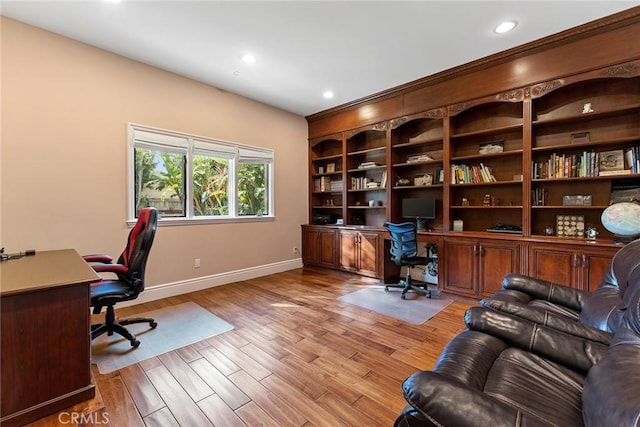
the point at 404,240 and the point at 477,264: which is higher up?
the point at 404,240

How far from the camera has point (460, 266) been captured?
11.2 feet

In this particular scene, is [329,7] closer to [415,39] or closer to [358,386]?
[415,39]

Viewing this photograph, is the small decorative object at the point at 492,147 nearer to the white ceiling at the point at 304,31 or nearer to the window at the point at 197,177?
the white ceiling at the point at 304,31

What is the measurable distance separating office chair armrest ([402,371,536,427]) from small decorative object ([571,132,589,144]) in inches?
133

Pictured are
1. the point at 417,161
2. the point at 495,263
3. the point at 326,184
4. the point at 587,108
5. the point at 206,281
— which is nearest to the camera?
the point at 587,108

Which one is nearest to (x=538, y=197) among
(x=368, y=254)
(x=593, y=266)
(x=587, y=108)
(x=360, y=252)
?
(x=593, y=266)

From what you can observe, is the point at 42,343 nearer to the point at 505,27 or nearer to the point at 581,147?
the point at 505,27

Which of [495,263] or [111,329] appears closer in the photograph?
[111,329]

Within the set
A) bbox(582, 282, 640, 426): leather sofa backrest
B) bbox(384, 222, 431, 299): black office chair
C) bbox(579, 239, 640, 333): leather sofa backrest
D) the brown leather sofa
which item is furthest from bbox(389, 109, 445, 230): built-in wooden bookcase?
bbox(582, 282, 640, 426): leather sofa backrest

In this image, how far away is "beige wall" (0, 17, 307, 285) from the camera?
260cm

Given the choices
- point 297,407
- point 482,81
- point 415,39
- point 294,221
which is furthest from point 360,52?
point 297,407

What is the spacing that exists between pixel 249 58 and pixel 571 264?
405 cm

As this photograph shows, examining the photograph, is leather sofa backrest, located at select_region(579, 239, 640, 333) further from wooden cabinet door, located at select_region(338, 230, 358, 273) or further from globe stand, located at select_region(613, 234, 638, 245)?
wooden cabinet door, located at select_region(338, 230, 358, 273)

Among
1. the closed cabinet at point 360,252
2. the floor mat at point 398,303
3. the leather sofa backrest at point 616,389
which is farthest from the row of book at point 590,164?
the leather sofa backrest at point 616,389
